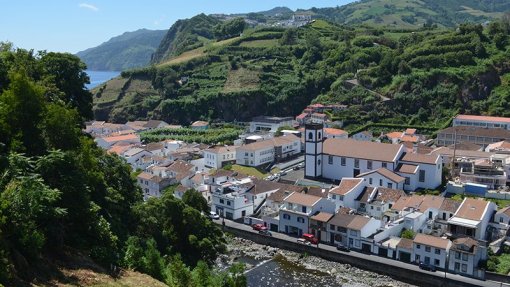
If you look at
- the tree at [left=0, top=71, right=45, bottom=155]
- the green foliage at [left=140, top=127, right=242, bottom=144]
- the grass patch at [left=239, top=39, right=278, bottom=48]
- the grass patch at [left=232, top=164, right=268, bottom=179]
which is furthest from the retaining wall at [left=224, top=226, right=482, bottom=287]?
the grass patch at [left=239, top=39, right=278, bottom=48]

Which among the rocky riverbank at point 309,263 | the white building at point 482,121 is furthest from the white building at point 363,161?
the white building at point 482,121

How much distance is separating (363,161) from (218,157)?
15.9m

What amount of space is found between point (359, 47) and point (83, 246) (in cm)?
8098

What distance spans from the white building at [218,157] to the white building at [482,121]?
1090 inches

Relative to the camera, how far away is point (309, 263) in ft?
102

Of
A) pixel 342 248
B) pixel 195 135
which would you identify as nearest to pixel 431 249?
→ pixel 342 248

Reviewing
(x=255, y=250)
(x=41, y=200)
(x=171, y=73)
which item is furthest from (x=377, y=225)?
(x=171, y=73)

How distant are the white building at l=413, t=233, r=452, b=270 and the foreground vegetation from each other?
1333 centimetres

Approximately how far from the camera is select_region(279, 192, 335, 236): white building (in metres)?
33.8

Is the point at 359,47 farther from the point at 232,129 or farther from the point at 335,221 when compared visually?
the point at 335,221

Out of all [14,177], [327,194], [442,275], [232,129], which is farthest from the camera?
[232,129]

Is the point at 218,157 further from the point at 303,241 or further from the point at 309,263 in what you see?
the point at 309,263

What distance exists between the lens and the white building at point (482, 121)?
55.6 metres

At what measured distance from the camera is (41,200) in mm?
11133
